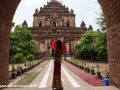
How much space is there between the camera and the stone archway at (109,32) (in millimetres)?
5205

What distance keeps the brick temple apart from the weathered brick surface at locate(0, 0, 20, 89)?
40182 millimetres

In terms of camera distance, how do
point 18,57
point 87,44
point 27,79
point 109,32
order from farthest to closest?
point 87,44 < point 18,57 < point 27,79 < point 109,32

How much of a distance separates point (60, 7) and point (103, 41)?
5114 cm

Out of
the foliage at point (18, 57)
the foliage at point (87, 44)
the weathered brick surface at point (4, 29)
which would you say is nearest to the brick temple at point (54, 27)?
the foliage at point (87, 44)

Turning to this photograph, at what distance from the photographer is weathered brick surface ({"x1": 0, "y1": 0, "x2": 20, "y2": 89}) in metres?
5.22

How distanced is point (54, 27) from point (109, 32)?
4990 centimetres

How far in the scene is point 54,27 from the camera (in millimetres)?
55344

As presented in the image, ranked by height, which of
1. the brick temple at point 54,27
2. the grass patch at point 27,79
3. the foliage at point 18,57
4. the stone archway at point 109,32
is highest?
the brick temple at point 54,27

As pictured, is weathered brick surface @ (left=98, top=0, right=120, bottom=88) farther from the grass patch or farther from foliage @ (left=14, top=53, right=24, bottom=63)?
foliage @ (left=14, top=53, right=24, bottom=63)

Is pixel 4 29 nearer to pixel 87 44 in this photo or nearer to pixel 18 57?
pixel 18 57

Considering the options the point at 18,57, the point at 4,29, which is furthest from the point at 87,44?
the point at 4,29

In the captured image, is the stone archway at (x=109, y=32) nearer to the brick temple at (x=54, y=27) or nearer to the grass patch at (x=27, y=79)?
the grass patch at (x=27, y=79)

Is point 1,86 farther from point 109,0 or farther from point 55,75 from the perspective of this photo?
point 109,0

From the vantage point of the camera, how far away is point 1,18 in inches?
205
